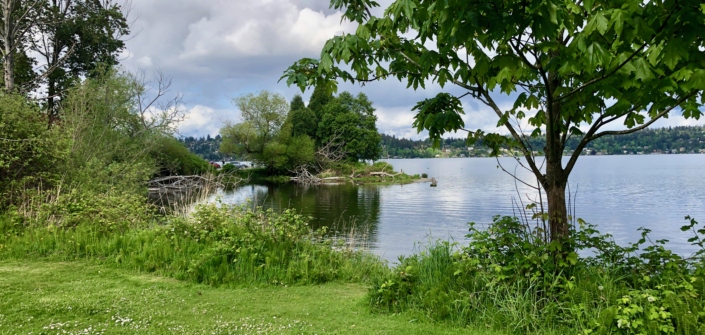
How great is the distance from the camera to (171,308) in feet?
16.1

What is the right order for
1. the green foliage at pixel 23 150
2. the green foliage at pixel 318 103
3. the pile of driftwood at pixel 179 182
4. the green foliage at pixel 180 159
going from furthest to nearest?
the green foliage at pixel 318 103
the green foliage at pixel 180 159
the pile of driftwood at pixel 179 182
the green foliage at pixel 23 150

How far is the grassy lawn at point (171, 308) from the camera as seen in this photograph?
14.1ft

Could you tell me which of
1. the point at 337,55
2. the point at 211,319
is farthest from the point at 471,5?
the point at 211,319

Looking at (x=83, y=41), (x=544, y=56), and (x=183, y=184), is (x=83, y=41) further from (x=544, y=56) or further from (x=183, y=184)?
(x=544, y=56)

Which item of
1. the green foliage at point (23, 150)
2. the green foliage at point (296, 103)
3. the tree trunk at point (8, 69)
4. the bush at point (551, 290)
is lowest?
the bush at point (551, 290)

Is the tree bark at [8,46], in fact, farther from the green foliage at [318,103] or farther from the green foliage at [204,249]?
the green foliage at [318,103]

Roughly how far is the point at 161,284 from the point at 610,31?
6564 mm

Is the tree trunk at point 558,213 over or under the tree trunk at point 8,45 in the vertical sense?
under

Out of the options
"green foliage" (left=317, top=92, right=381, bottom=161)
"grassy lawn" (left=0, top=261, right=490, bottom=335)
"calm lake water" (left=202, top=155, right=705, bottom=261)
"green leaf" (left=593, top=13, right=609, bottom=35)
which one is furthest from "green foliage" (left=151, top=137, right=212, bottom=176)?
"green leaf" (left=593, top=13, right=609, bottom=35)

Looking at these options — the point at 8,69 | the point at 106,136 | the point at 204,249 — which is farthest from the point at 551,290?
the point at 106,136

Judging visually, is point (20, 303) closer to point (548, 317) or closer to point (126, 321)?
point (126, 321)

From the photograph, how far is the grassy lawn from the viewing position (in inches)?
169

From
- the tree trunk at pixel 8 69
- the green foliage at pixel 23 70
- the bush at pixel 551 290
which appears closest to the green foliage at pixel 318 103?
the green foliage at pixel 23 70

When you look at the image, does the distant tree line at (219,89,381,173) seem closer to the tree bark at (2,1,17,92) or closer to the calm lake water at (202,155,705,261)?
the calm lake water at (202,155,705,261)
